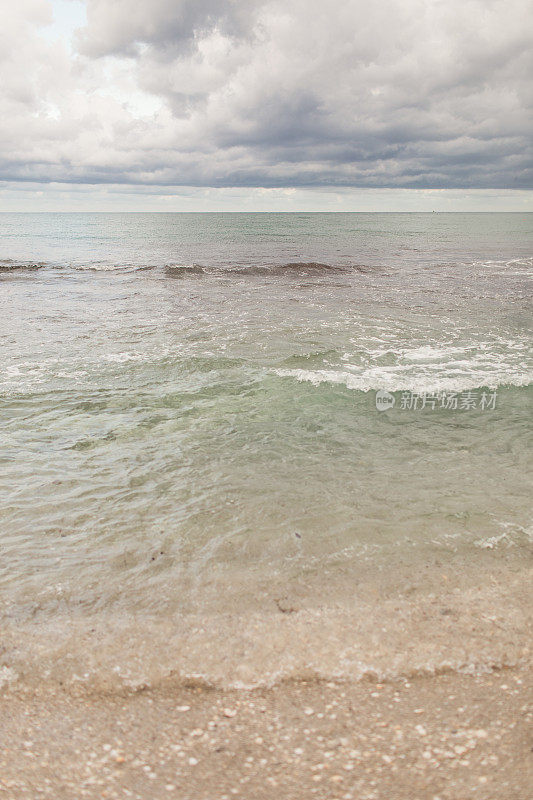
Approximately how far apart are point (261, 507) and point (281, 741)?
301 cm

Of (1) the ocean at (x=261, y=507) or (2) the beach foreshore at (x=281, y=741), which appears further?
(1) the ocean at (x=261, y=507)

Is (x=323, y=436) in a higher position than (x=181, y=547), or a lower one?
higher

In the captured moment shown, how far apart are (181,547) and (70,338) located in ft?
38.6

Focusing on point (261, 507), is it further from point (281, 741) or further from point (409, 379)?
point (409, 379)

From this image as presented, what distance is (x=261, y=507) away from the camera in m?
5.93

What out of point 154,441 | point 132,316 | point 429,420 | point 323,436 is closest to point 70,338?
point 132,316

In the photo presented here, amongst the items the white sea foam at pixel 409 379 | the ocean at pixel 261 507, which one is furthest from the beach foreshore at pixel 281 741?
the white sea foam at pixel 409 379

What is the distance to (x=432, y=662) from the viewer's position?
12.0 ft

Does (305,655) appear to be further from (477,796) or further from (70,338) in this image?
(70,338)

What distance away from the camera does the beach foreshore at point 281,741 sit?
9.04ft

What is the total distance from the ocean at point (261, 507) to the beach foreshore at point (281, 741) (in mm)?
188

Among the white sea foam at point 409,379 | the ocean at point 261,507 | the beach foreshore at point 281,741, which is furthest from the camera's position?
the white sea foam at point 409,379

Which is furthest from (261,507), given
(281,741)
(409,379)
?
(409,379)

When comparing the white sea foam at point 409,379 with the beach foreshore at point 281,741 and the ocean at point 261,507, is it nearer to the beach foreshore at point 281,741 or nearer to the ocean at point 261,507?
the ocean at point 261,507
